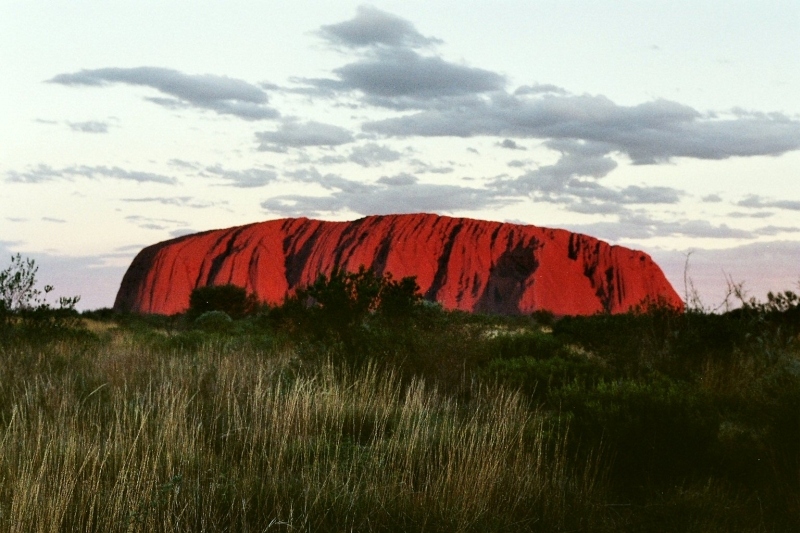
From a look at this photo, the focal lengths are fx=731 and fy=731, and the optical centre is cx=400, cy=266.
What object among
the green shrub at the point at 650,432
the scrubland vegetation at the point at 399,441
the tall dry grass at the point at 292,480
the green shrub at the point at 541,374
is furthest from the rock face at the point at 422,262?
the tall dry grass at the point at 292,480

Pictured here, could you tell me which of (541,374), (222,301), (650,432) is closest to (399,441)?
(650,432)

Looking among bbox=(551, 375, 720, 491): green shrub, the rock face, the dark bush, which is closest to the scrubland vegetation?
bbox=(551, 375, 720, 491): green shrub

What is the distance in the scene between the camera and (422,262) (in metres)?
69.6

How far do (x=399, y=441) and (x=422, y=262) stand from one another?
62.6 m

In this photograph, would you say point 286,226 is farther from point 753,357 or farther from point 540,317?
point 753,357

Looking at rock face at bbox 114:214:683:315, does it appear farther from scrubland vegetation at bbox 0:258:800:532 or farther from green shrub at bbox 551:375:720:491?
green shrub at bbox 551:375:720:491

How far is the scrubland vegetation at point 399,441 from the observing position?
5.18 m

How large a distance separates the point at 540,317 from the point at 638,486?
44.4 metres

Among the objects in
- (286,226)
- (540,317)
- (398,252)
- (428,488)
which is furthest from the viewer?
(286,226)

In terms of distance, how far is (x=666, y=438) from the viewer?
23.9ft

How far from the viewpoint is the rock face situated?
6812cm

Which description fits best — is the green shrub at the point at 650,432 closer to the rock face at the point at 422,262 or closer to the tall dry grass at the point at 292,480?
the tall dry grass at the point at 292,480

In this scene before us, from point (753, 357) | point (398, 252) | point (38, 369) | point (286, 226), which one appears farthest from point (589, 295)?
point (38, 369)

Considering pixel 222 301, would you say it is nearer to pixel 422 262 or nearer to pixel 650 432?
pixel 422 262
